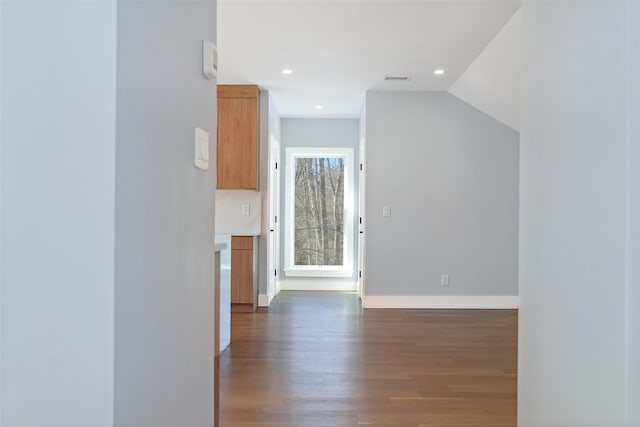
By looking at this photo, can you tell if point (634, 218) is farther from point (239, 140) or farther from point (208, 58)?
point (239, 140)

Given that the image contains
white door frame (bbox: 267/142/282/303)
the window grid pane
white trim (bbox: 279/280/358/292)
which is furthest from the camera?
the window grid pane

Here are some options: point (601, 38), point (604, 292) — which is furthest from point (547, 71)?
point (604, 292)

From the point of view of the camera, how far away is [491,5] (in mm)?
3268

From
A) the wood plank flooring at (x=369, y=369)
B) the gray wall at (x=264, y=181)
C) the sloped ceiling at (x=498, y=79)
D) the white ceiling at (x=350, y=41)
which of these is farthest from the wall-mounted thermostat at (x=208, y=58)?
the gray wall at (x=264, y=181)

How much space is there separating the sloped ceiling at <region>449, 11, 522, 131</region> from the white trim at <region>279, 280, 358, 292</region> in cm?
306

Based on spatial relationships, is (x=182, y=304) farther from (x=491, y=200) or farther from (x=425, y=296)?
(x=491, y=200)

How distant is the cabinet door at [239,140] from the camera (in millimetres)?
5395

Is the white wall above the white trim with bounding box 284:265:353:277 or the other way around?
above

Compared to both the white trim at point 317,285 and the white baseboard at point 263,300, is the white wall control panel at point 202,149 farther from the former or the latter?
the white trim at point 317,285

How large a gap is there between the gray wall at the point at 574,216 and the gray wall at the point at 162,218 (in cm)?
116

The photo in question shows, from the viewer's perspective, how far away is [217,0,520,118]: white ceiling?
334 cm

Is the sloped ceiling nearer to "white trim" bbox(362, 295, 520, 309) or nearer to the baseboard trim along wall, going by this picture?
"white trim" bbox(362, 295, 520, 309)

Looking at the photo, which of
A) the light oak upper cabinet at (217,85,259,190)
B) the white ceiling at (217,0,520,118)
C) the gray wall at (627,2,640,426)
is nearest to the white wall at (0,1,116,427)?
the gray wall at (627,2,640,426)

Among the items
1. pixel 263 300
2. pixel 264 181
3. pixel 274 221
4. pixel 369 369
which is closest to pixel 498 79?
pixel 264 181
